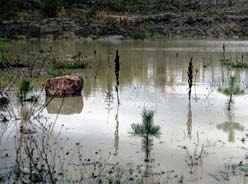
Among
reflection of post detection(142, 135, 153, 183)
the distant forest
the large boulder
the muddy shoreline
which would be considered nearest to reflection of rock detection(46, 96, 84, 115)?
the large boulder

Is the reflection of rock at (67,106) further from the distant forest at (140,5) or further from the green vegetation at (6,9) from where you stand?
the distant forest at (140,5)

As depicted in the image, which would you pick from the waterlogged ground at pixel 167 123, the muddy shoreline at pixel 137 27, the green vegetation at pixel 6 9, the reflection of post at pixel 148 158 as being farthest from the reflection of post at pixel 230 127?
the green vegetation at pixel 6 9

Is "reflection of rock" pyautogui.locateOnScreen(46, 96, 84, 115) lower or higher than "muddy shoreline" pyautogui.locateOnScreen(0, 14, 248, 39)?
lower

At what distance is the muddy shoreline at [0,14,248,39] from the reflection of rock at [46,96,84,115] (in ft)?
88.7

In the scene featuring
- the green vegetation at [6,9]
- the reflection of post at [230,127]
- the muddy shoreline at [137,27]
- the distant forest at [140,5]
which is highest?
the distant forest at [140,5]

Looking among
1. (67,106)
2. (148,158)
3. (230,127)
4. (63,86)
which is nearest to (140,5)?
(63,86)

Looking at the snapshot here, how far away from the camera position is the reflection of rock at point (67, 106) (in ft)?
35.7

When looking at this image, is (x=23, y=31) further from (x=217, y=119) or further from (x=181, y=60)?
(x=217, y=119)

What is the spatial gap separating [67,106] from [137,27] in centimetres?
3540

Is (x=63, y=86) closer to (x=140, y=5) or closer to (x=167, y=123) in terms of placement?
(x=167, y=123)

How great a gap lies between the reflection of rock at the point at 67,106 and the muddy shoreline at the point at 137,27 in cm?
2704

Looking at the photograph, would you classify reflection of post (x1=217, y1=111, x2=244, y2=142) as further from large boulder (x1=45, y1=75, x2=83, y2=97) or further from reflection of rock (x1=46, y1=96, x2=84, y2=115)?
large boulder (x1=45, y1=75, x2=83, y2=97)

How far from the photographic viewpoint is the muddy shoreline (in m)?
41.2

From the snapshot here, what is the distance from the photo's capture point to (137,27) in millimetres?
46125
